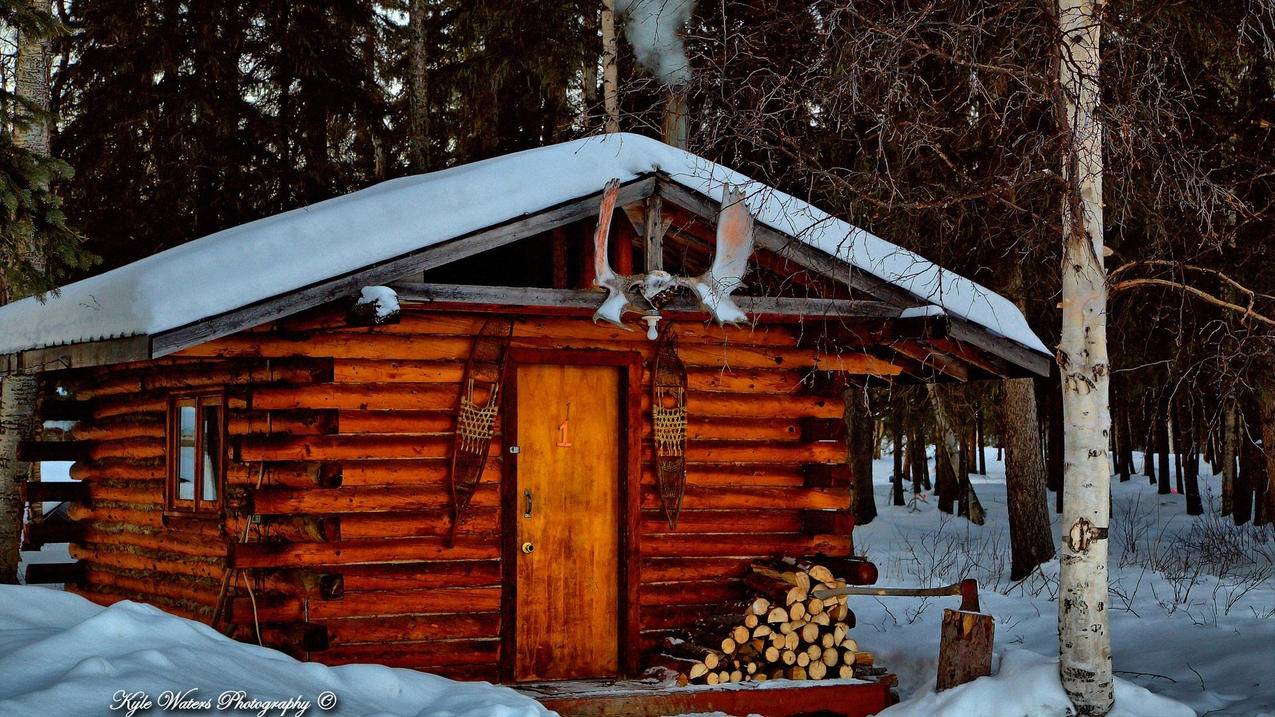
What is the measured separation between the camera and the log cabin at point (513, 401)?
26.9 ft

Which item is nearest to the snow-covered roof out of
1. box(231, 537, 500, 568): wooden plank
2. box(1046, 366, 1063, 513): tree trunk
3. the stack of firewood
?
box(231, 537, 500, 568): wooden plank

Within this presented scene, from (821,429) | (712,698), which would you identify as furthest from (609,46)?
(712,698)

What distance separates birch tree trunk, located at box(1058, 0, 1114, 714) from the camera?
7.43 m

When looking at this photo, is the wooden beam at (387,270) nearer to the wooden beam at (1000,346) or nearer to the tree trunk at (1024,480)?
the wooden beam at (1000,346)

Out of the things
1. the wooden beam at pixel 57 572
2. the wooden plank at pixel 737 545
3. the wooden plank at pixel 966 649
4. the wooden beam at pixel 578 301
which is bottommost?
the wooden plank at pixel 966 649

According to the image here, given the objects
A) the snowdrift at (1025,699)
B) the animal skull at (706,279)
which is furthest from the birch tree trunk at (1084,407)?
the animal skull at (706,279)

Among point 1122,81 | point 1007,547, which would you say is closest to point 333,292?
point 1122,81

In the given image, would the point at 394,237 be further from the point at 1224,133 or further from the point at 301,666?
the point at 1224,133

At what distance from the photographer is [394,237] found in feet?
26.7

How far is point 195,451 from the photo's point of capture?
9.70 meters

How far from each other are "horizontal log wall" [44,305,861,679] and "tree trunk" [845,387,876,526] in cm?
849

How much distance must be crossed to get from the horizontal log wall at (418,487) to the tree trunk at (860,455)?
849cm

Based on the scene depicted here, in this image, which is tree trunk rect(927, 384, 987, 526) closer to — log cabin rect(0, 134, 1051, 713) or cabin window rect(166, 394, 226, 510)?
log cabin rect(0, 134, 1051, 713)

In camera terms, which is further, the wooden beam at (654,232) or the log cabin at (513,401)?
the wooden beam at (654,232)
